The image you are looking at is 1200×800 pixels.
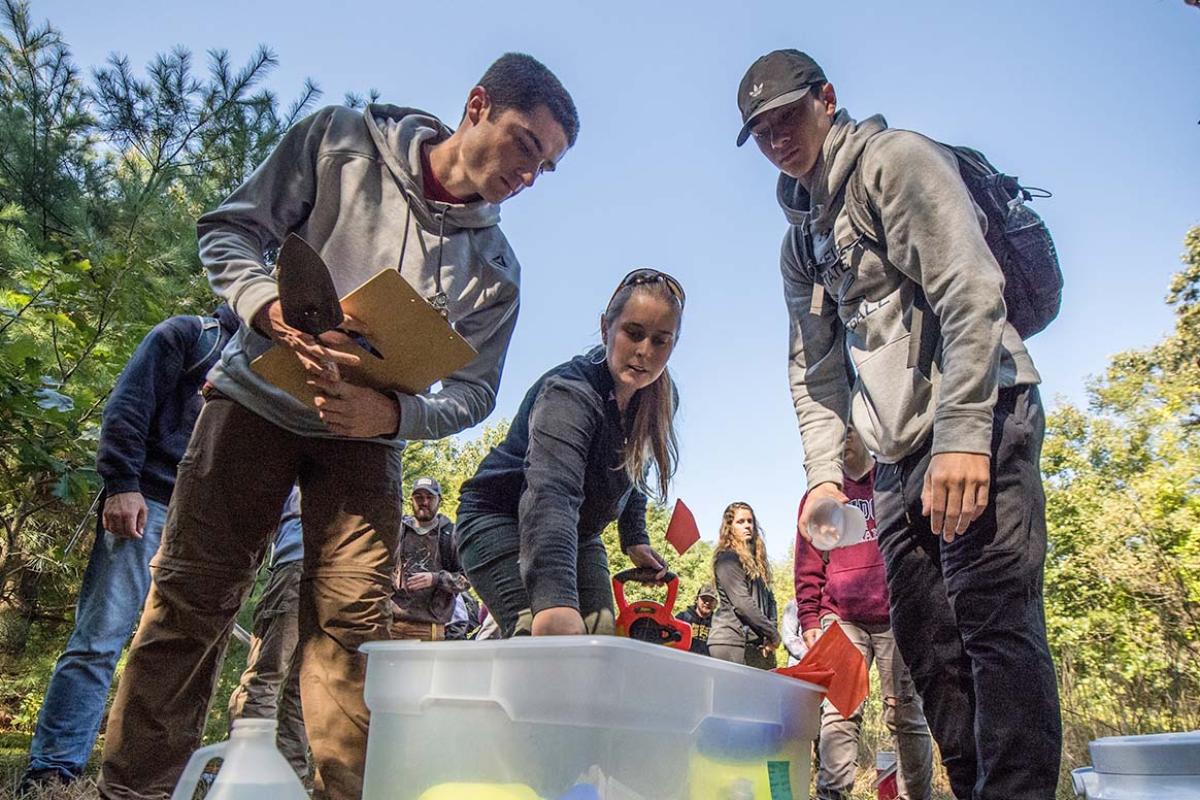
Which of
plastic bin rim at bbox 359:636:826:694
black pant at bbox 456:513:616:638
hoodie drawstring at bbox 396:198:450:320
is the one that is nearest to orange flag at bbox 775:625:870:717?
plastic bin rim at bbox 359:636:826:694

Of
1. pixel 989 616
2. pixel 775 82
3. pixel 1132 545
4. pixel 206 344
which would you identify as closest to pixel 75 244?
pixel 206 344

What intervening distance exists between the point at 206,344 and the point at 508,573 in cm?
146

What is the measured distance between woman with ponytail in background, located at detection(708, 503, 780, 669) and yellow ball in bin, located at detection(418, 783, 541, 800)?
3.77 m

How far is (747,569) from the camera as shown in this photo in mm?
4863

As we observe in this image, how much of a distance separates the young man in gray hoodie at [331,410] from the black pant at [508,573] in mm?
341

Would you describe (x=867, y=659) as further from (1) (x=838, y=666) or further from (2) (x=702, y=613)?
(2) (x=702, y=613)

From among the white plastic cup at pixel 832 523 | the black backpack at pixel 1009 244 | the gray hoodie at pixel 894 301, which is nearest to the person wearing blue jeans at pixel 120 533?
the white plastic cup at pixel 832 523

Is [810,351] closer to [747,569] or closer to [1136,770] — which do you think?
[1136,770]

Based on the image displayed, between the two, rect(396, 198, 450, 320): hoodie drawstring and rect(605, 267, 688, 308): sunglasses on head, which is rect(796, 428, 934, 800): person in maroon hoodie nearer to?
rect(605, 267, 688, 308): sunglasses on head

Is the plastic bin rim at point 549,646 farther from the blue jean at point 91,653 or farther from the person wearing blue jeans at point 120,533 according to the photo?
the blue jean at point 91,653

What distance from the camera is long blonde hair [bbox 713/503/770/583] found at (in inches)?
192

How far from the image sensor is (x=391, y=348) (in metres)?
1.49

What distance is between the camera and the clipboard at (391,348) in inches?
54.9

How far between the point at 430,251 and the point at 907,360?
1.06 metres
